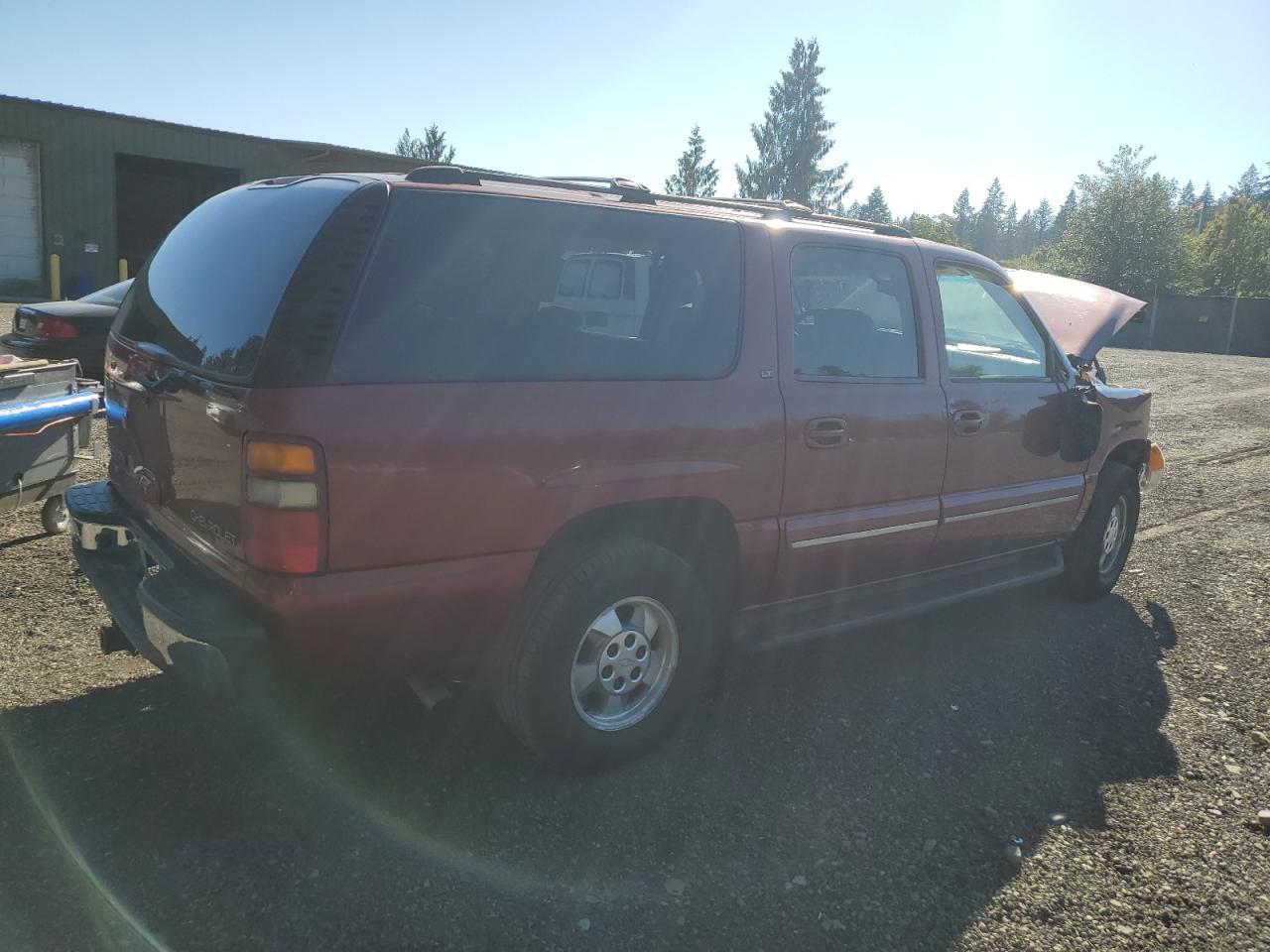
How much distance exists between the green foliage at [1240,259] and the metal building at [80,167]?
44340mm

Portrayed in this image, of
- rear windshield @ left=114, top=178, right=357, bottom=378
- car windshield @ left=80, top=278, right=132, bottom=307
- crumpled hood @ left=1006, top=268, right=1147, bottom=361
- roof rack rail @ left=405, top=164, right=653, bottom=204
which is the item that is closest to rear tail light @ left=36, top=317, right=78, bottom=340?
car windshield @ left=80, top=278, right=132, bottom=307

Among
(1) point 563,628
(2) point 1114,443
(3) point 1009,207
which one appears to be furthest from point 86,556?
(3) point 1009,207

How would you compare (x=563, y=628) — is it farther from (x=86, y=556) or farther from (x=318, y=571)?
(x=86, y=556)

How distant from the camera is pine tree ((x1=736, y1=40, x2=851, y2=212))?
5728cm

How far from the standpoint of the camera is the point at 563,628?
9.92 feet

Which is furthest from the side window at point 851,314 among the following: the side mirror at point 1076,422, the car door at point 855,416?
the side mirror at point 1076,422

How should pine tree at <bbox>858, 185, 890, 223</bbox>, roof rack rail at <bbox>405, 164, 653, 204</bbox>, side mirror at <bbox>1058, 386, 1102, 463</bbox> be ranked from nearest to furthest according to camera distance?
roof rack rail at <bbox>405, 164, 653, 204</bbox>
side mirror at <bbox>1058, 386, 1102, 463</bbox>
pine tree at <bbox>858, 185, 890, 223</bbox>

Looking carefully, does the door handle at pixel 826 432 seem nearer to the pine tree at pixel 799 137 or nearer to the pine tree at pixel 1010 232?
the pine tree at pixel 799 137

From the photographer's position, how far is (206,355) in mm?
2842

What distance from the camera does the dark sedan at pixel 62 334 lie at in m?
9.10

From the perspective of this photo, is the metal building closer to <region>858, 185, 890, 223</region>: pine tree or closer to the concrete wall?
the concrete wall

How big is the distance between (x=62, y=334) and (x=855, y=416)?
8258mm

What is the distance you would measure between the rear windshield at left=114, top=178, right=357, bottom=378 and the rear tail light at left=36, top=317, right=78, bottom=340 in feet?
21.4

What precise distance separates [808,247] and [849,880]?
7.43 ft
